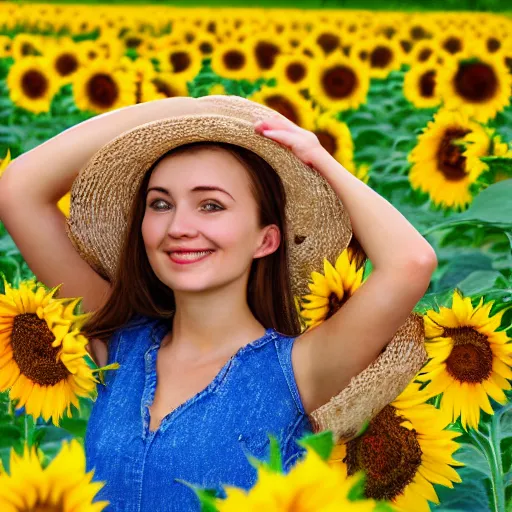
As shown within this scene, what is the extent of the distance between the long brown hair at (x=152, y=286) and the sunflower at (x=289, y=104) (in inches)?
64.0

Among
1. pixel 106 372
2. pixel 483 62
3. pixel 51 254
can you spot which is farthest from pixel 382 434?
pixel 483 62

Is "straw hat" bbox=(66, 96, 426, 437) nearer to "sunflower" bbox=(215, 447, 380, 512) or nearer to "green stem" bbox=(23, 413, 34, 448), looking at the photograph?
"green stem" bbox=(23, 413, 34, 448)

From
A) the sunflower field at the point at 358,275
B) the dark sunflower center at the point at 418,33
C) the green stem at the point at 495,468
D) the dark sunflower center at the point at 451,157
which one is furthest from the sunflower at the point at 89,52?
the green stem at the point at 495,468

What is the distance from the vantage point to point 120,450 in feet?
4.02

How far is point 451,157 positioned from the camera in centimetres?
236

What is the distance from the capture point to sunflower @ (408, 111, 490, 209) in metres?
2.28

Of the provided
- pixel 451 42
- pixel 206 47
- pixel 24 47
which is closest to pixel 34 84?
pixel 24 47

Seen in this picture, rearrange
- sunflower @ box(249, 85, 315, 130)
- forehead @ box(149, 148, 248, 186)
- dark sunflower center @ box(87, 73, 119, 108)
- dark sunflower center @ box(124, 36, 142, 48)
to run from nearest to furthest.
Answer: forehead @ box(149, 148, 248, 186) → sunflower @ box(249, 85, 315, 130) → dark sunflower center @ box(87, 73, 119, 108) → dark sunflower center @ box(124, 36, 142, 48)

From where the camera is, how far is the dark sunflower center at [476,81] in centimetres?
327

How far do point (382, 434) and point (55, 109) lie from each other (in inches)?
135

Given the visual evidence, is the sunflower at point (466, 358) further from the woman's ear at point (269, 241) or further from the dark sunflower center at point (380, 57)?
the dark sunflower center at point (380, 57)

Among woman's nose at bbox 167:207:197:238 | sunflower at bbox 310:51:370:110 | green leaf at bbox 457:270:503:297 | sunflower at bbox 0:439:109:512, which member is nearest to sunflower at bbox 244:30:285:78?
sunflower at bbox 310:51:370:110

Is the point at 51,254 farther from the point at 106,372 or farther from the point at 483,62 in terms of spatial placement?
the point at 483,62

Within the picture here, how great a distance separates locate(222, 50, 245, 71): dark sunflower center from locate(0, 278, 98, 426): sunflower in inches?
134
